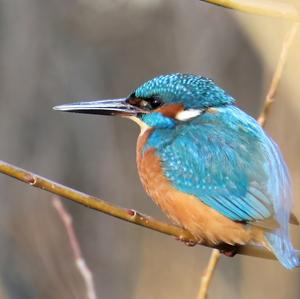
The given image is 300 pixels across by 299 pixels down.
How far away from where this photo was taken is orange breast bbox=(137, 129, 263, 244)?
267 centimetres

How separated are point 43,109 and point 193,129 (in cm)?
367

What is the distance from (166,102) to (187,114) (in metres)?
0.09

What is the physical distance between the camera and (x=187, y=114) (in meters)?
2.94

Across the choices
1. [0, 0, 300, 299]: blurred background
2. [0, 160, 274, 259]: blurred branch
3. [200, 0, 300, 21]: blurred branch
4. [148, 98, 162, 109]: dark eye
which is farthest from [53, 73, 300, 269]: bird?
[0, 0, 300, 299]: blurred background

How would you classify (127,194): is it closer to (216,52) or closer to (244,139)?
(216,52)

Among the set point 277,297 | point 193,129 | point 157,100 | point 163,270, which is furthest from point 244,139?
point 163,270

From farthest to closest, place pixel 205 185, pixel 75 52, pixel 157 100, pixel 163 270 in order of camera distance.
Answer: pixel 75 52
pixel 163 270
pixel 157 100
pixel 205 185

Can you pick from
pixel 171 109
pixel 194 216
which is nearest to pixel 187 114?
pixel 171 109

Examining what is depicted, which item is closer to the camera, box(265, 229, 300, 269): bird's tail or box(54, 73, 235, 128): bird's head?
box(265, 229, 300, 269): bird's tail

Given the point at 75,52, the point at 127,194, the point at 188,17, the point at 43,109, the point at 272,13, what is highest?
the point at 272,13

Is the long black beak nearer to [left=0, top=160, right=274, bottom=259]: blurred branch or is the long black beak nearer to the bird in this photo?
the bird

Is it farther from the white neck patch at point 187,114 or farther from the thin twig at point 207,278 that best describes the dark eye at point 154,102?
the thin twig at point 207,278

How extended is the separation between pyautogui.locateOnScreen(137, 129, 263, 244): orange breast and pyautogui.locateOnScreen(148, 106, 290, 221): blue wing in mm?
23

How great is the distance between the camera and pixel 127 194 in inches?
253
